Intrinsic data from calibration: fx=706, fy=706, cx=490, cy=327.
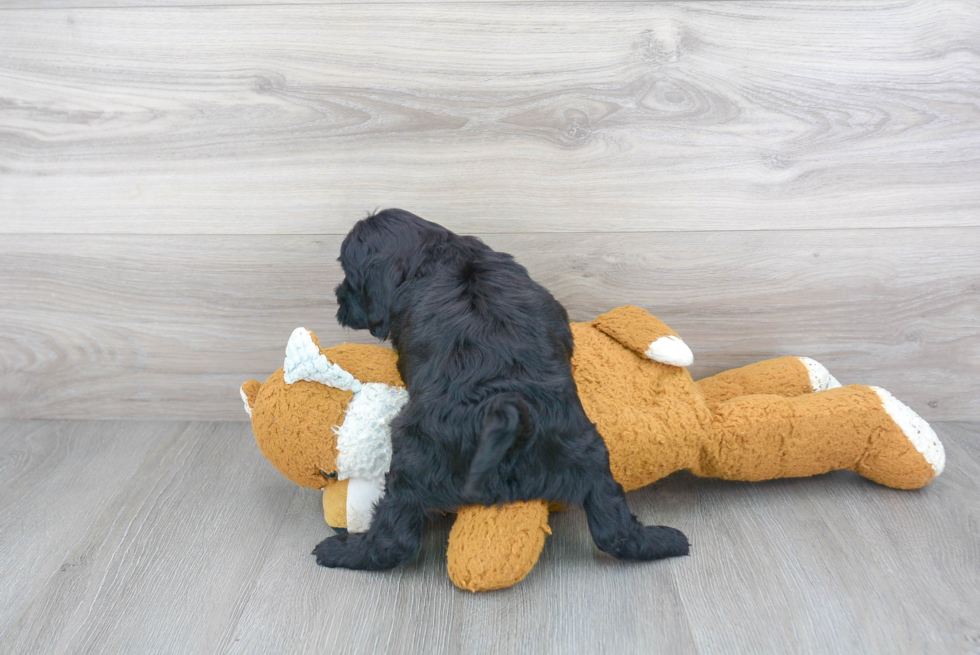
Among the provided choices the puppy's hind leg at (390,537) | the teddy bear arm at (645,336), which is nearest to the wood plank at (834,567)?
the teddy bear arm at (645,336)

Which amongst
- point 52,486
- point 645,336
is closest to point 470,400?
point 645,336

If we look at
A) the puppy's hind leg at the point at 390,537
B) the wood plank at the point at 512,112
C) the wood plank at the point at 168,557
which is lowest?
the wood plank at the point at 168,557

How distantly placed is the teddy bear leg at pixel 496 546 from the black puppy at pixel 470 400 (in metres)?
0.02

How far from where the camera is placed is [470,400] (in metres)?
0.86

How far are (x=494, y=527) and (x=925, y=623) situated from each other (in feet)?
1.71

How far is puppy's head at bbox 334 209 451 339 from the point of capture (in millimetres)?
961

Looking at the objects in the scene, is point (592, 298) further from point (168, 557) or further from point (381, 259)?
point (168, 557)

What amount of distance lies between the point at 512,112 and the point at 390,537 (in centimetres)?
71

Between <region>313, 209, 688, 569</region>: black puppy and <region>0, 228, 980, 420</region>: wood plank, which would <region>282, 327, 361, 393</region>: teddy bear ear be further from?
<region>0, 228, 980, 420</region>: wood plank

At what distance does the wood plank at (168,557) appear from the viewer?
87 centimetres

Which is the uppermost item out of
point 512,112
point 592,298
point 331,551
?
point 512,112

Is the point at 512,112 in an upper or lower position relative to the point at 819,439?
upper

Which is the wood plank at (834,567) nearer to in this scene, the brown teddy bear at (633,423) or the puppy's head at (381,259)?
the brown teddy bear at (633,423)

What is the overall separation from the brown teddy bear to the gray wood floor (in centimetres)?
7
